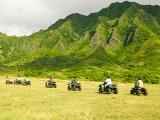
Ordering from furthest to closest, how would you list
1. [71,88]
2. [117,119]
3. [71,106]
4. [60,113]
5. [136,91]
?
[71,88] → [136,91] → [71,106] → [60,113] → [117,119]

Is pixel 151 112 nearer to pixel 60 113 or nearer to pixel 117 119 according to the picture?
pixel 117 119

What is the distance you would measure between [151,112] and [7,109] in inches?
398

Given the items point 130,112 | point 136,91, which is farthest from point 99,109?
point 136,91

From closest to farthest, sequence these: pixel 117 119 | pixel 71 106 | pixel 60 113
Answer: pixel 117 119 < pixel 60 113 < pixel 71 106

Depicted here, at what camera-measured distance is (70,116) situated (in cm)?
2573

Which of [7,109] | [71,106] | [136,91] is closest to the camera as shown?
[7,109]

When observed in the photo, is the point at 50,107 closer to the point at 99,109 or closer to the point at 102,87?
the point at 99,109

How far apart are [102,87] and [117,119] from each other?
24021mm

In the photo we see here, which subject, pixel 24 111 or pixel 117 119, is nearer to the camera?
pixel 117 119

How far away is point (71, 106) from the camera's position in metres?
31.9

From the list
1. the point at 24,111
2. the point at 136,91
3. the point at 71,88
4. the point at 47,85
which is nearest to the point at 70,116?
the point at 24,111

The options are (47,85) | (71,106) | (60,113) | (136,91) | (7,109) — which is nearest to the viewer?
(60,113)

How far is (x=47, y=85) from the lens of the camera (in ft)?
210

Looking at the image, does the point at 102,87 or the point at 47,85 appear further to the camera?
the point at 47,85
